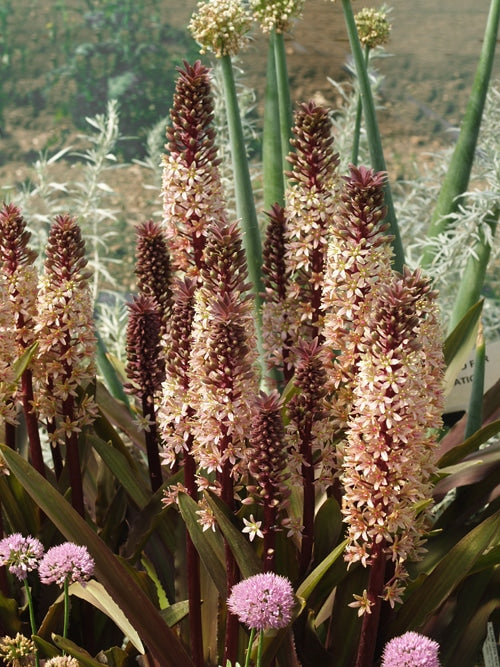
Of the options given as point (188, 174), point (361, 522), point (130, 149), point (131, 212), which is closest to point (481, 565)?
point (361, 522)

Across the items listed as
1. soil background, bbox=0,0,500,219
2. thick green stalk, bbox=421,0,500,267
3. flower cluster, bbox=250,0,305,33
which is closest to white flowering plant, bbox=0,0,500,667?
flower cluster, bbox=250,0,305,33

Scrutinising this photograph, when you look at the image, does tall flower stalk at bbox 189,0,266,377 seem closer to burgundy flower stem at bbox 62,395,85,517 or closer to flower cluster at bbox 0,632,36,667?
burgundy flower stem at bbox 62,395,85,517

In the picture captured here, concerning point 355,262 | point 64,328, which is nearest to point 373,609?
point 355,262

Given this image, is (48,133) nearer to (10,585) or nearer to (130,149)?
(130,149)

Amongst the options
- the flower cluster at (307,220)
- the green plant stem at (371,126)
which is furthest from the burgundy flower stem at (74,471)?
the green plant stem at (371,126)

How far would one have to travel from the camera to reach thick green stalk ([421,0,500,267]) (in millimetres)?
1805

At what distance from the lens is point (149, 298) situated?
1.25 metres

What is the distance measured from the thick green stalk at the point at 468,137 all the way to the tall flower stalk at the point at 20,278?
0.95 meters

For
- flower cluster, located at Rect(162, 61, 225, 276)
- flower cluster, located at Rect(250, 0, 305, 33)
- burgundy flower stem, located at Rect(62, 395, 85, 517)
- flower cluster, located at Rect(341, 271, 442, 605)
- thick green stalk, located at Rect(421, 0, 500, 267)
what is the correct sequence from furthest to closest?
1. thick green stalk, located at Rect(421, 0, 500, 267)
2. flower cluster, located at Rect(250, 0, 305, 33)
3. burgundy flower stem, located at Rect(62, 395, 85, 517)
4. flower cluster, located at Rect(162, 61, 225, 276)
5. flower cluster, located at Rect(341, 271, 442, 605)

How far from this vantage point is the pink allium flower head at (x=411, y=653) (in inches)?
36.3

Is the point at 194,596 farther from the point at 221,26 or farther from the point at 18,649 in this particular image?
the point at 221,26

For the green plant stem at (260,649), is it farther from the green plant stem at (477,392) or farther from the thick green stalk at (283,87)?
the thick green stalk at (283,87)

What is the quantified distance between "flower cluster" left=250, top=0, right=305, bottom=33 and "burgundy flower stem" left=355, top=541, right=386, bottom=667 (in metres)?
0.94

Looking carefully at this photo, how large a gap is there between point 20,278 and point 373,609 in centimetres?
53
